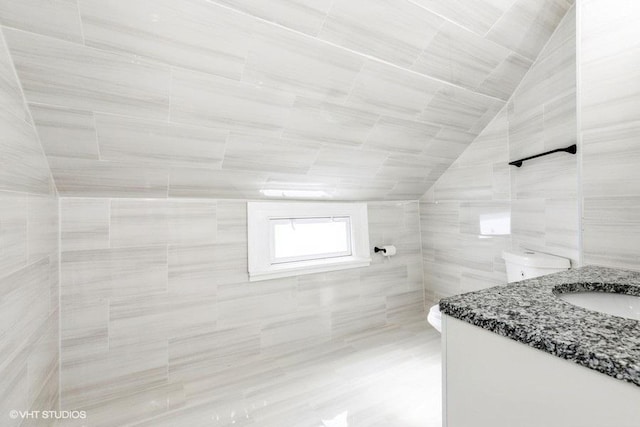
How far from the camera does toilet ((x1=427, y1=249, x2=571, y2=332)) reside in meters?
1.66

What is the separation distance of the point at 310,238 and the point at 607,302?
5.83 ft

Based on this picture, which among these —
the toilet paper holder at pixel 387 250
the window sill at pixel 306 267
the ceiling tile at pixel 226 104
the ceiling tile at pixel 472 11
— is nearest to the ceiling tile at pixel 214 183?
the ceiling tile at pixel 226 104

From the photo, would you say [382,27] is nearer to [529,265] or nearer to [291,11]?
[291,11]

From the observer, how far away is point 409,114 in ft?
6.06

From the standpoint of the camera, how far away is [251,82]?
4.50 ft

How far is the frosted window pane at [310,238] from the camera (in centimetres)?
225

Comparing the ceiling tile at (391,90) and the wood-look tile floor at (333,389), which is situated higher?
the ceiling tile at (391,90)

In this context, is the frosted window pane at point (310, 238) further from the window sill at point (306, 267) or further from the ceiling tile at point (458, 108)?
the ceiling tile at point (458, 108)

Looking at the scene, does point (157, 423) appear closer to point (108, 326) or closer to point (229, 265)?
point (108, 326)

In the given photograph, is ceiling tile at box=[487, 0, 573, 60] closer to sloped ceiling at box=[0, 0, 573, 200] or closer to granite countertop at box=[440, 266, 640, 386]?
sloped ceiling at box=[0, 0, 573, 200]

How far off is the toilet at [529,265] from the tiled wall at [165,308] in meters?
0.93

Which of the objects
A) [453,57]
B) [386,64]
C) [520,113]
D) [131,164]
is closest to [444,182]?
[520,113]

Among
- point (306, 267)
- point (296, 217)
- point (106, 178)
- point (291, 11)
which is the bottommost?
point (306, 267)

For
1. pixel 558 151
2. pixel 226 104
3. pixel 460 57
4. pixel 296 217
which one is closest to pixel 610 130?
pixel 558 151
